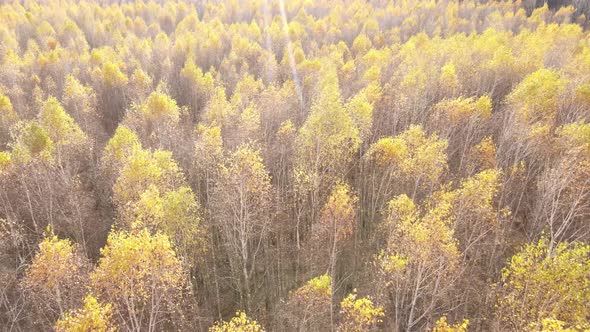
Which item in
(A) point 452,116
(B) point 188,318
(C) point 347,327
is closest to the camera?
(C) point 347,327

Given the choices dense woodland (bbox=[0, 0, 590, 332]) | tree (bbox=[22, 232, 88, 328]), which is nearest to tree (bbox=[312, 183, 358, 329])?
dense woodland (bbox=[0, 0, 590, 332])

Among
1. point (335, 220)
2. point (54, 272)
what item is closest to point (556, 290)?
point (335, 220)

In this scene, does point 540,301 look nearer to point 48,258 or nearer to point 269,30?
point 48,258

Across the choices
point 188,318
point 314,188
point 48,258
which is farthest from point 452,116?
point 48,258

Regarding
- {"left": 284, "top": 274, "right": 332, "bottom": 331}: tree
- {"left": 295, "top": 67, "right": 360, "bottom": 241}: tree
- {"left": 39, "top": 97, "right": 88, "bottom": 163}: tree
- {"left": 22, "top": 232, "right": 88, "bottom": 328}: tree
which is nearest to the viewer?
{"left": 22, "top": 232, "right": 88, "bottom": 328}: tree

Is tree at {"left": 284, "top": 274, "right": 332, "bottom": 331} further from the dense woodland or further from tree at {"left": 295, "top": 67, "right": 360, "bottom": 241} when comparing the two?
tree at {"left": 295, "top": 67, "right": 360, "bottom": 241}

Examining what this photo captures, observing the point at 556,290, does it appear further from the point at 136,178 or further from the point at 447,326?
the point at 136,178

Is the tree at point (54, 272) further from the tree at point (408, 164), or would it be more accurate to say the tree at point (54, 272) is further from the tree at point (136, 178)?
the tree at point (408, 164)

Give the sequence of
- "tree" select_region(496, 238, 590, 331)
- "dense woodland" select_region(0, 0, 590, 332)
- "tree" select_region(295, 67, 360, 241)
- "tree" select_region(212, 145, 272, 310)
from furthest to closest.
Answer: "tree" select_region(295, 67, 360, 241) → "tree" select_region(212, 145, 272, 310) → "dense woodland" select_region(0, 0, 590, 332) → "tree" select_region(496, 238, 590, 331)

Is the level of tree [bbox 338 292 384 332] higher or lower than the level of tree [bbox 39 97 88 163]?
lower
